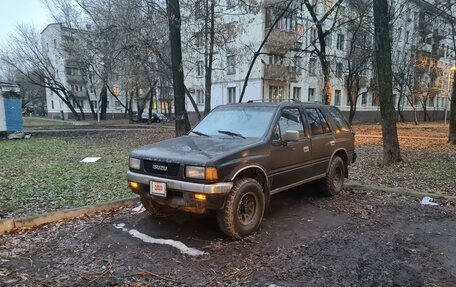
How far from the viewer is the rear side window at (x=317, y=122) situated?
20.6ft

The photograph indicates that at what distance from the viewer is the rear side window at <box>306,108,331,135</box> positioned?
6277mm

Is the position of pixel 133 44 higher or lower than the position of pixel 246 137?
higher

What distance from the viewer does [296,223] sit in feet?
17.7

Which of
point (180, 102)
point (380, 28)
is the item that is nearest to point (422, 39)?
point (380, 28)

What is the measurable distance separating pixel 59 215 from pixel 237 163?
311 centimetres

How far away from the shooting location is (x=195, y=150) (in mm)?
4699

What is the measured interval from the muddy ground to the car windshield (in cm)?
143

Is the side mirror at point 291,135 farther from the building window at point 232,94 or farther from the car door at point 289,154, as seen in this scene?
the building window at point 232,94

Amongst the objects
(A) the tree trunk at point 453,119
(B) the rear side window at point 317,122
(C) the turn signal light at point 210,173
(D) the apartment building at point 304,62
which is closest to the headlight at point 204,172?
(C) the turn signal light at point 210,173

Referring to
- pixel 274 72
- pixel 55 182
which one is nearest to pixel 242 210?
pixel 55 182

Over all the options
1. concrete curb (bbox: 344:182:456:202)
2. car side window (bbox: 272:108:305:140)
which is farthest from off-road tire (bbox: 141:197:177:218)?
concrete curb (bbox: 344:182:456:202)

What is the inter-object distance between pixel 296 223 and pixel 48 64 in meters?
38.2

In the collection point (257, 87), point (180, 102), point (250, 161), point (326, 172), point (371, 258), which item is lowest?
point (371, 258)

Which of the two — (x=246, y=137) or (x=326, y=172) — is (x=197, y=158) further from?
(x=326, y=172)
